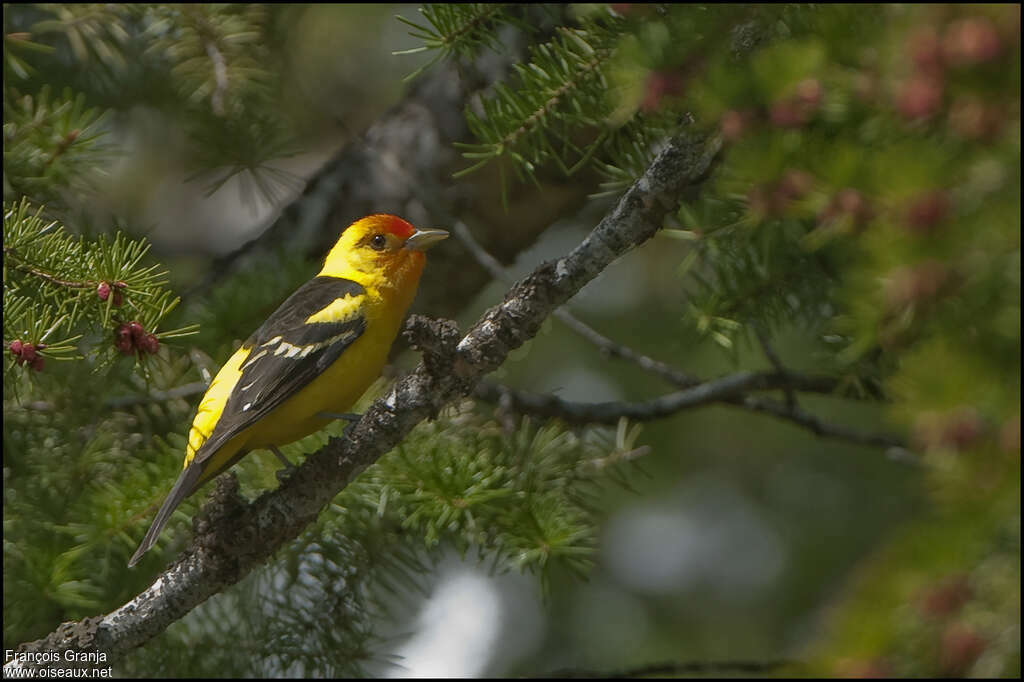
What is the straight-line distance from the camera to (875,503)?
6.14m

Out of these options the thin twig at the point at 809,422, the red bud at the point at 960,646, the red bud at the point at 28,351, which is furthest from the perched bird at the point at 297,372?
the red bud at the point at 960,646

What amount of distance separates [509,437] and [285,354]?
0.75 meters

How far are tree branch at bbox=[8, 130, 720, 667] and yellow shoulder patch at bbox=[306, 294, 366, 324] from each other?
0.77m

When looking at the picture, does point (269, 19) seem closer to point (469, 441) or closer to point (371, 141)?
point (371, 141)

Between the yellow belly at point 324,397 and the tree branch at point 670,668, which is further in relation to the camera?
the yellow belly at point 324,397

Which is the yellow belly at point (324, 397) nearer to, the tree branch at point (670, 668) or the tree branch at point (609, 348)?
the tree branch at point (609, 348)

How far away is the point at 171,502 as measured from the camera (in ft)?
9.12

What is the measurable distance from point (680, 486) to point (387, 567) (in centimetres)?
336

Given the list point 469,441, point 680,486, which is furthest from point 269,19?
point 680,486

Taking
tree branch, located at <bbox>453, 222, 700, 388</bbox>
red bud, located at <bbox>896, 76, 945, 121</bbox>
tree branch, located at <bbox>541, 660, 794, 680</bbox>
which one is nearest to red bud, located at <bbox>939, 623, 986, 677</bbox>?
red bud, located at <bbox>896, 76, 945, 121</bbox>

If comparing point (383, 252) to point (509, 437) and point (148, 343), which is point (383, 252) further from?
point (148, 343)

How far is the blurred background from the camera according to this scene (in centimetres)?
116

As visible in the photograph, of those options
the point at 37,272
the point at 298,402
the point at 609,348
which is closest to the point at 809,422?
the point at 609,348

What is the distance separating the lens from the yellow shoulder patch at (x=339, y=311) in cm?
328
